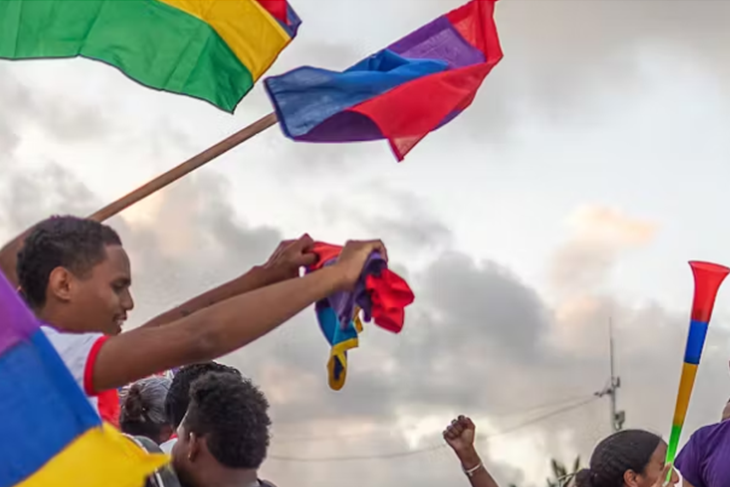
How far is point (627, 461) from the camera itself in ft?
17.6

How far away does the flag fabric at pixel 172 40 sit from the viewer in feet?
16.9

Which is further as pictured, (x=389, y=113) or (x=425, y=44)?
(x=425, y=44)

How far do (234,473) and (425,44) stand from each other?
212cm

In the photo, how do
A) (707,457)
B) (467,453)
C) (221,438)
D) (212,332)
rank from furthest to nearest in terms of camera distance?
(707,457) < (467,453) < (221,438) < (212,332)

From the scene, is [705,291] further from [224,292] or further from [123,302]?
[123,302]

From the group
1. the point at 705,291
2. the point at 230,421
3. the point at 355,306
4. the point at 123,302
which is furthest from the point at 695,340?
the point at 123,302

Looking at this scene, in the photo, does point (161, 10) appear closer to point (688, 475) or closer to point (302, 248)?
point (302, 248)

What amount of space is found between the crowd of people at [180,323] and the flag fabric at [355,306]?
5cm

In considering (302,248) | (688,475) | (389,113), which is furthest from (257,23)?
(688,475)

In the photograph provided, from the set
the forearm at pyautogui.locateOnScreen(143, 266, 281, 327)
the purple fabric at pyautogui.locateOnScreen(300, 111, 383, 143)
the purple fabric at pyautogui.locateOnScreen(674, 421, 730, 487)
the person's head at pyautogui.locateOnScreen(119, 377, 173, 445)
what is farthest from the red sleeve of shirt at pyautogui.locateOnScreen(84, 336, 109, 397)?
the purple fabric at pyautogui.locateOnScreen(674, 421, 730, 487)

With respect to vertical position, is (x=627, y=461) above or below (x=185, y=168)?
below

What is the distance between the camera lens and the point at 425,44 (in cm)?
532

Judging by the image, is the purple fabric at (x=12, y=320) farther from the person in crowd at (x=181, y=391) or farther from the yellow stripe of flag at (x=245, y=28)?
the yellow stripe of flag at (x=245, y=28)

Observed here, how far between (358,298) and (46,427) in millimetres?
859
